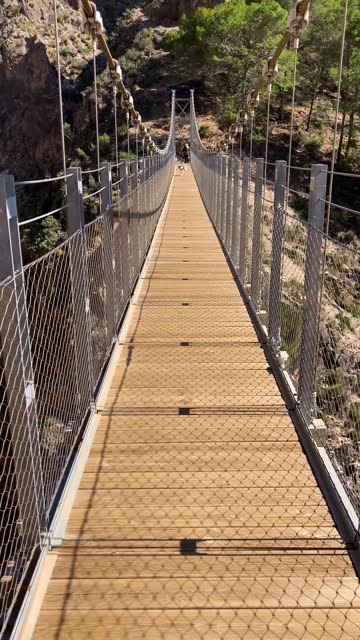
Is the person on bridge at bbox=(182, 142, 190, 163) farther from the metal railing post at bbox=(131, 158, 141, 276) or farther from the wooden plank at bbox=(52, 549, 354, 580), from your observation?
the wooden plank at bbox=(52, 549, 354, 580)

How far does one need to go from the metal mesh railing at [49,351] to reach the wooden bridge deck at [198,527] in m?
0.14

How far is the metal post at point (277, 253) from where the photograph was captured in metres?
3.55

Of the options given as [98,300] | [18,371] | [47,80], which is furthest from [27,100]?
[18,371]

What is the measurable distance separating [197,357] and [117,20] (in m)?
59.7

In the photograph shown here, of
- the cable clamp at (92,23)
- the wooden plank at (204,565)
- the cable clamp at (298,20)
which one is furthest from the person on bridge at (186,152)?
the wooden plank at (204,565)

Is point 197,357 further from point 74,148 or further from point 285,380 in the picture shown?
point 74,148

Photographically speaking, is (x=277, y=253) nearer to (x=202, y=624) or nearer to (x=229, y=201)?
(x=202, y=624)

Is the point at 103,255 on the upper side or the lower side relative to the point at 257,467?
upper

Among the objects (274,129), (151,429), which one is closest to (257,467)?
(151,429)

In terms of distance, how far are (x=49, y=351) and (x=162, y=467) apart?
0.71 meters

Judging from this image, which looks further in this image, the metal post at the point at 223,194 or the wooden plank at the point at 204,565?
the metal post at the point at 223,194

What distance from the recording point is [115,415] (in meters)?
3.10

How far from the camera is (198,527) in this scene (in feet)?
7.16

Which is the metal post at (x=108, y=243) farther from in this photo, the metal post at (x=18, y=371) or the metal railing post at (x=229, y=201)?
the metal railing post at (x=229, y=201)
